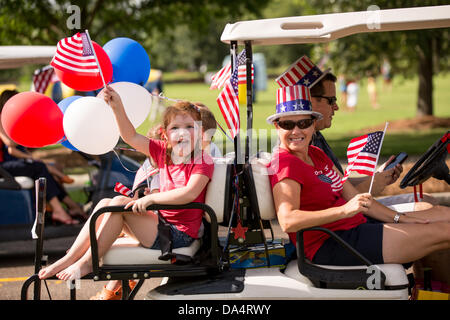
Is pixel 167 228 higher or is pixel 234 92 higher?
pixel 234 92

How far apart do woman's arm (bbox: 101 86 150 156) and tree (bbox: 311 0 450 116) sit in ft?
25.8

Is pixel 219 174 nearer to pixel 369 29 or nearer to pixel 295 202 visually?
pixel 295 202

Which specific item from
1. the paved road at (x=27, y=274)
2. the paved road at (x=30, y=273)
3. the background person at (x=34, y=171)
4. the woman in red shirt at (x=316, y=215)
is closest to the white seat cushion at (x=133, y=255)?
the paved road at (x=30, y=273)

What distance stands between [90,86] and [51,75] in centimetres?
444

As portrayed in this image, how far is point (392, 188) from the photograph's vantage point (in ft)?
23.2

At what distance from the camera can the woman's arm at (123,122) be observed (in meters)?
3.13

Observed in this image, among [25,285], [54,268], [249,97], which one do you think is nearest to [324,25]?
[249,97]

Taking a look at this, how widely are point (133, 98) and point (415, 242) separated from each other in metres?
1.73

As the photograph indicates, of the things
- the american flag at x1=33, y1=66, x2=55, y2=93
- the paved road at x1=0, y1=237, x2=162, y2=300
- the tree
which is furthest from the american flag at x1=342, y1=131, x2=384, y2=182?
the tree

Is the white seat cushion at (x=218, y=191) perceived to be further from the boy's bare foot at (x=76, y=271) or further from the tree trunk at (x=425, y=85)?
the tree trunk at (x=425, y=85)

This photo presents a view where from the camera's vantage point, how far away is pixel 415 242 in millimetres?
3006

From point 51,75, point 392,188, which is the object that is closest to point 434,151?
point 392,188

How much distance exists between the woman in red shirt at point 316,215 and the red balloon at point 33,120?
1.18 m

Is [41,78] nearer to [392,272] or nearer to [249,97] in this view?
[249,97]
